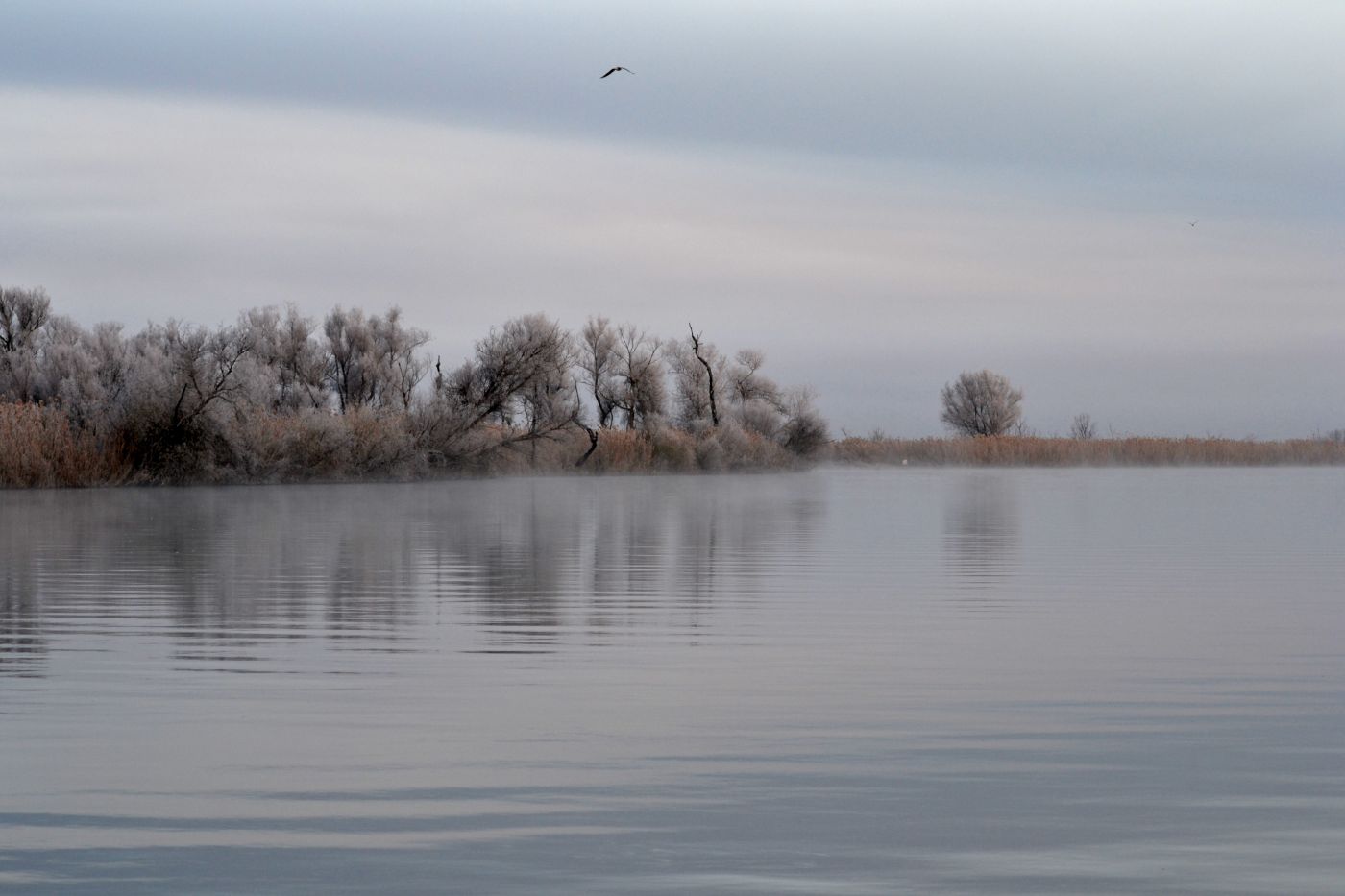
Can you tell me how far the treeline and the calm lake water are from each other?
19.8 metres

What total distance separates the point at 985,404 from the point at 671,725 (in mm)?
85481

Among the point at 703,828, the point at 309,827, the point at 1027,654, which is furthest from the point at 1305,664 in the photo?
the point at 309,827

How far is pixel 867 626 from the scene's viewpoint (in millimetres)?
9234

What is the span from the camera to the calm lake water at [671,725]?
4230mm

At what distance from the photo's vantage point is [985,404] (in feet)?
294

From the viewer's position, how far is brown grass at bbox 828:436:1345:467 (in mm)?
56844

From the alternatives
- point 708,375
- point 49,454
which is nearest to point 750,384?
point 708,375

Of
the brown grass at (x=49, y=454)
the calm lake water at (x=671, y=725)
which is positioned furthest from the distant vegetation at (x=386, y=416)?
the calm lake water at (x=671, y=725)

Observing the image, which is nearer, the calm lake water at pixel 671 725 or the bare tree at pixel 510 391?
the calm lake water at pixel 671 725

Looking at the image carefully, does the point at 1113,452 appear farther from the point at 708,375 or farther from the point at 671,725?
the point at 671,725

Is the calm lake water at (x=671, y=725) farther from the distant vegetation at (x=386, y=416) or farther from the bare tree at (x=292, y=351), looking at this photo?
the bare tree at (x=292, y=351)

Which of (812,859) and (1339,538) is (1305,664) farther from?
(1339,538)

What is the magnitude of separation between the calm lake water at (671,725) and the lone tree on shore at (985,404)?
76544 millimetres

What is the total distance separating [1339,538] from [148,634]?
13.0m
